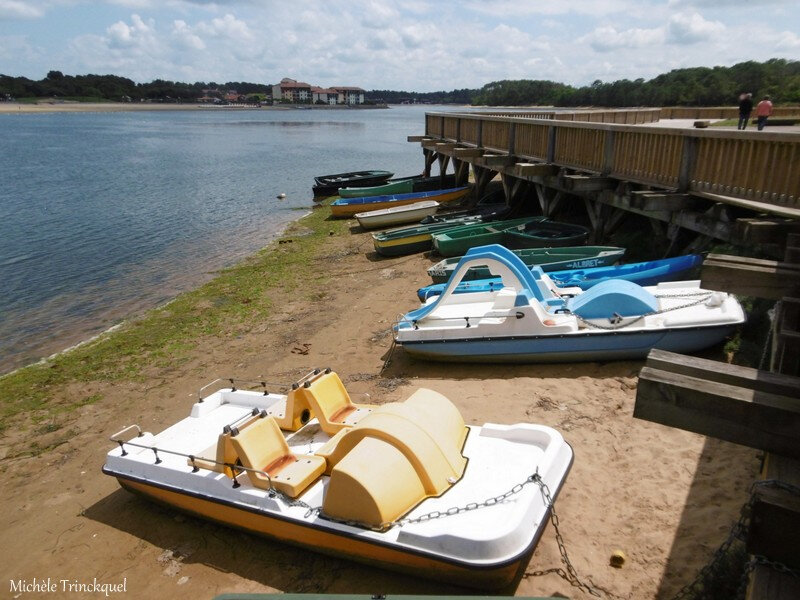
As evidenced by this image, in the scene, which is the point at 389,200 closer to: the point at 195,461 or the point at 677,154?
the point at 677,154

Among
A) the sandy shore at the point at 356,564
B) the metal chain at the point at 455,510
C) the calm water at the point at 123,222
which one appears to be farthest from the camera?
the calm water at the point at 123,222

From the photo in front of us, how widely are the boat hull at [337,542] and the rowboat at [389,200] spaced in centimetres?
1956

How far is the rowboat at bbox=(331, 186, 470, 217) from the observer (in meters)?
24.6

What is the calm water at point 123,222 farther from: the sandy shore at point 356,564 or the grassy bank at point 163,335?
the sandy shore at point 356,564

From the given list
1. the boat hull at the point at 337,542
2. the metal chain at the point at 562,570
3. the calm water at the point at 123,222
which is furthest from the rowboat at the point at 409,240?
the metal chain at the point at 562,570

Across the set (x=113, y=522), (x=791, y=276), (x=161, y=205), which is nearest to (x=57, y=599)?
(x=113, y=522)

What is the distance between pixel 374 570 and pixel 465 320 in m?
5.25

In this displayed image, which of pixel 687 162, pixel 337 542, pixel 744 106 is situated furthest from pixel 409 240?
pixel 744 106

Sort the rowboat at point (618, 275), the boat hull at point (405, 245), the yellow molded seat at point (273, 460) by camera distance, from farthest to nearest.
Answer: the boat hull at point (405, 245), the rowboat at point (618, 275), the yellow molded seat at point (273, 460)

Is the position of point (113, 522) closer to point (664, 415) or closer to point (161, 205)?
point (664, 415)

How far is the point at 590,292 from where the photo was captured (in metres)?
9.77

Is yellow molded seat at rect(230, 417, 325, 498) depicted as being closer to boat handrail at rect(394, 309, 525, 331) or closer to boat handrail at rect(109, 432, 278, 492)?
boat handrail at rect(109, 432, 278, 492)

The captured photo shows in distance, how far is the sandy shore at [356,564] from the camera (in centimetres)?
555

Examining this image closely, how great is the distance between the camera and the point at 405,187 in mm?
27797
